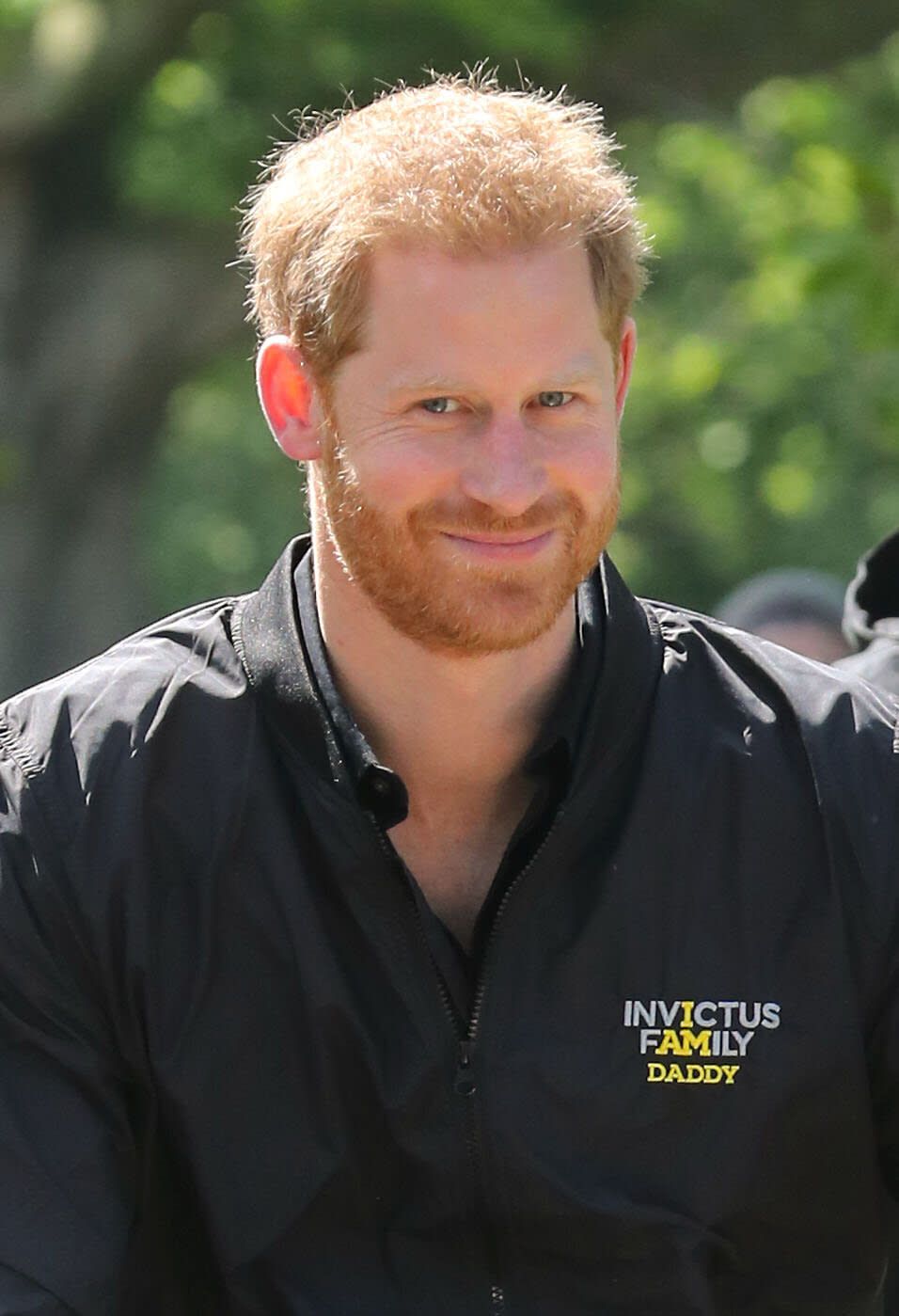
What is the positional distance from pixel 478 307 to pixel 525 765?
556mm

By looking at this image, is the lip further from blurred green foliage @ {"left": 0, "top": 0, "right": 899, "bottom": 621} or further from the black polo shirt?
blurred green foliage @ {"left": 0, "top": 0, "right": 899, "bottom": 621}

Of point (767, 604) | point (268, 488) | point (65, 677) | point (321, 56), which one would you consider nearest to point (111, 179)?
point (321, 56)

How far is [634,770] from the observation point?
281 centimetres

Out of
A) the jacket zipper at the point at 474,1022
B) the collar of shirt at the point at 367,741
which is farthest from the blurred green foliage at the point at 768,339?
the jacket zipper at the point at 474,1022

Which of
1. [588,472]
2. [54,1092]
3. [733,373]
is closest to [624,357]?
[588,472]

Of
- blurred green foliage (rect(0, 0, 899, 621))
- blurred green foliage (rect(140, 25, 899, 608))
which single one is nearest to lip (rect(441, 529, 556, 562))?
blurred green foliage (rect(140, 25, 899, 608))

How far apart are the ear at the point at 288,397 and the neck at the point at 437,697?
12 cm

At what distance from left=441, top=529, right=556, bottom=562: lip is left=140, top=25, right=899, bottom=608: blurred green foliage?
109 cm

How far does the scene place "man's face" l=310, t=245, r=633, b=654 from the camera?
2.65 m

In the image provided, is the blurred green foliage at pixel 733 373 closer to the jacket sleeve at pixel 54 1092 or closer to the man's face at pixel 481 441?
the man's face at pixel 481 441

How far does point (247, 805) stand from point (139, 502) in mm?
10010

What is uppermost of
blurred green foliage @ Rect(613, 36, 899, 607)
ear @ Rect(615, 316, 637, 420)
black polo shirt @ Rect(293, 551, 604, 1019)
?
blurred green foliage @ Rect(613, 36, 899, 607)

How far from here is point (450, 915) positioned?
2787mm

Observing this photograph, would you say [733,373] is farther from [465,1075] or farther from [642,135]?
[465,1075]
